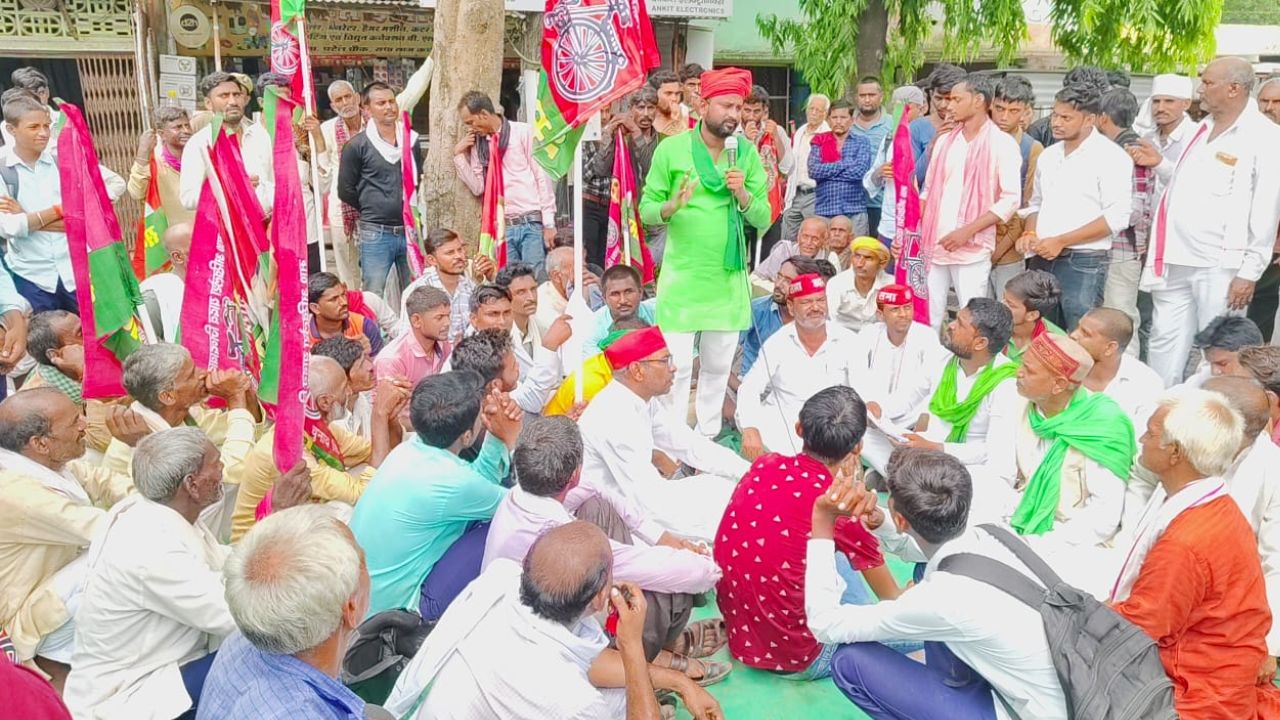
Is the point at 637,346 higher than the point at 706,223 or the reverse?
the reverse

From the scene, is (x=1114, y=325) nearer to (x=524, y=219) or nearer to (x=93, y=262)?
(x=524, y=219)

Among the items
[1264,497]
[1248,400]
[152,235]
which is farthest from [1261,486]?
[152,235]

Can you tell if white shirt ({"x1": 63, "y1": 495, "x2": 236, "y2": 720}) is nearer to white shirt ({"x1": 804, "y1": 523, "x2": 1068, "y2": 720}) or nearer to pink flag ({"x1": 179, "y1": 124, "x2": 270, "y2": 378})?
pink flag ({"x1": 179, "y1": 124, "x2": 270, "y2": 378})

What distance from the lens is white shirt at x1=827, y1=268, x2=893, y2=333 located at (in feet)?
20.8

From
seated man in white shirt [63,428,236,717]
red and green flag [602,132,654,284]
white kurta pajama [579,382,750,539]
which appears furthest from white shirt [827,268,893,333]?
seated man in white shirt [63,428,236,717]

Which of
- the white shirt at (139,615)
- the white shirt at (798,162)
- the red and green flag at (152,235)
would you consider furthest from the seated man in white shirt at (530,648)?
the white shirt at (798,162)

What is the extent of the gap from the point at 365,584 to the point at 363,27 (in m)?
9.38

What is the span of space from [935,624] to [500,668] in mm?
1241

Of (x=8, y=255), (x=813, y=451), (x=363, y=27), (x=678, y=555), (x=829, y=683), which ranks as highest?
(x=363, y=27)

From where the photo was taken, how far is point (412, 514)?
3668 millimetres

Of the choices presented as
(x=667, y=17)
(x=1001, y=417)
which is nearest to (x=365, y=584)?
(x=1001, y=417)

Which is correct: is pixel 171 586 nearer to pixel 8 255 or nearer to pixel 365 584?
pixel 365 584

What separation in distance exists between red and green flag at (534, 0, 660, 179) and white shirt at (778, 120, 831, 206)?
13.5ft

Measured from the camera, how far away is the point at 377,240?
24.3 ft
